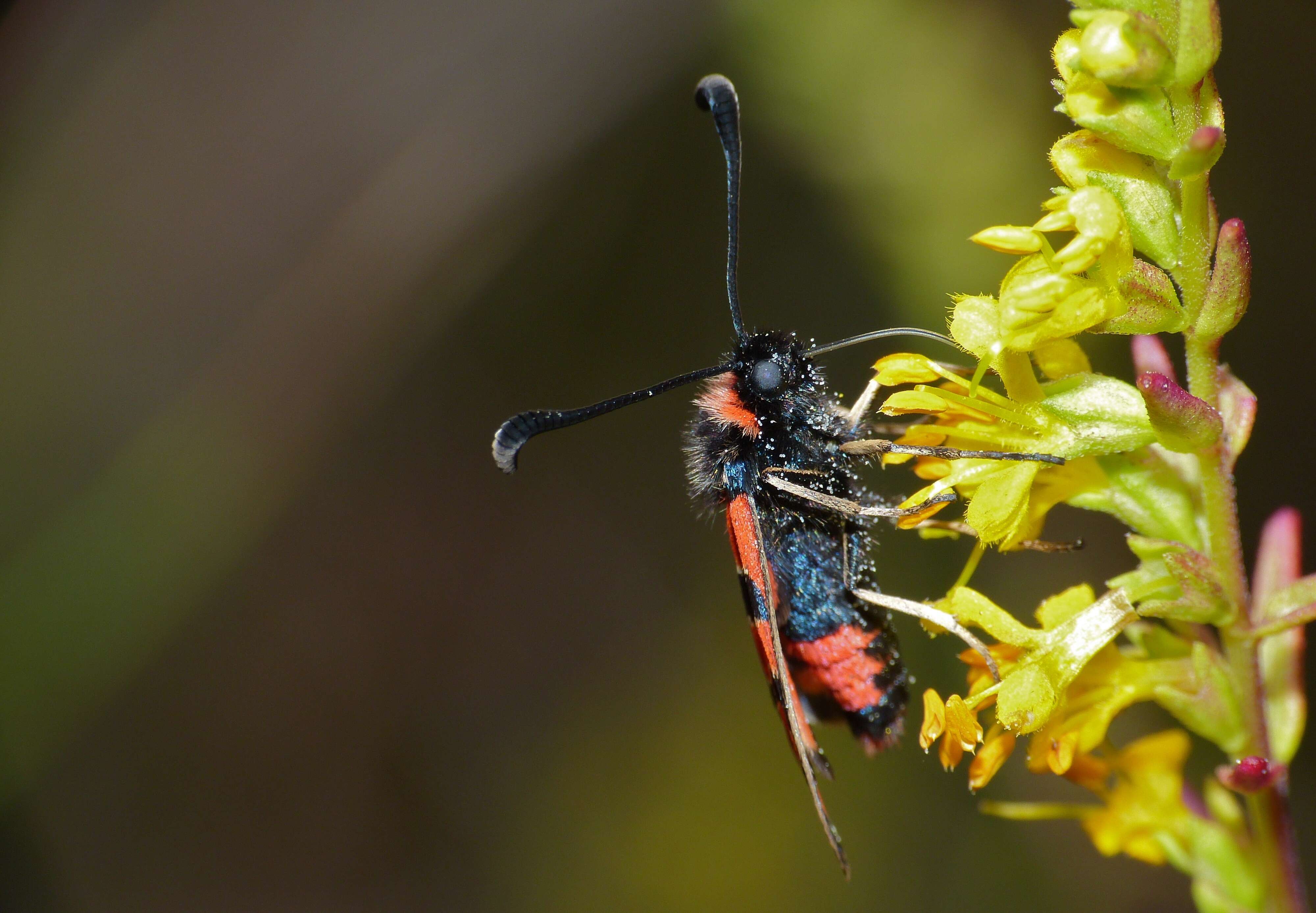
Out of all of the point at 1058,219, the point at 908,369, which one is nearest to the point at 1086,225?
the point at 1058,219

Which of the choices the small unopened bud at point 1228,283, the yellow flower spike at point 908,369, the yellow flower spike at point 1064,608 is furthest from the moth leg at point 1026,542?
the small unopened bud at point 1228,283

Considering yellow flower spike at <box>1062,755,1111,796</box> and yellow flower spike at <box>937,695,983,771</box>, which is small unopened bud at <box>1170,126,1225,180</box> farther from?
→ yellow flower spike at <box>1062,755,1111,796</box>

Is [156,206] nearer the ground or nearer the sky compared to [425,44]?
nearer the ground

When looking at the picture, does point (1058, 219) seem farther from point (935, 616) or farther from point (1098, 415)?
point (935, 616)

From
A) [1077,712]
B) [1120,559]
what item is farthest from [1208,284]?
[1120,559]

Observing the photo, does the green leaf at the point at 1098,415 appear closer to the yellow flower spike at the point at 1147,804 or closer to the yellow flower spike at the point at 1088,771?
the yellow flower spike at the point at 1088,771

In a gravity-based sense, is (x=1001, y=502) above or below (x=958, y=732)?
above

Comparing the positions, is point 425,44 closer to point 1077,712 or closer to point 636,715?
point 636,715
